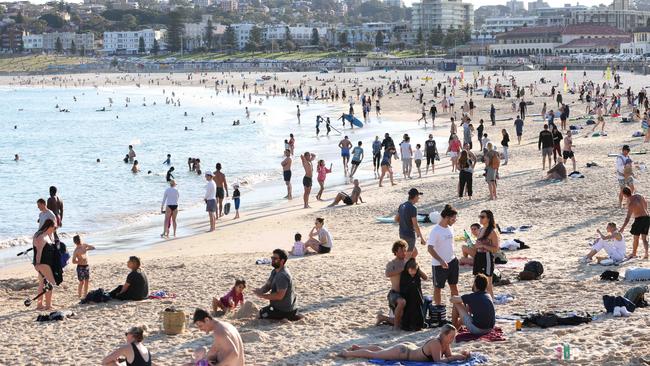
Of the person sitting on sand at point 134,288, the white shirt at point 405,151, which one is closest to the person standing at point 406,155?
the white shirt at point 405,151

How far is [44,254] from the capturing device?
1043 centimetres

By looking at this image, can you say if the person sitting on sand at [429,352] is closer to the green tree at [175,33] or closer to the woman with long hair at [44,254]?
the woman with long hair at [44,254]

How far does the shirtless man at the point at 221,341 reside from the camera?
7020 mm

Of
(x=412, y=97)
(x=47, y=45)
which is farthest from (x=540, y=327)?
(x=47, y=45)

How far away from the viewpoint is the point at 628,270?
10.3 metres

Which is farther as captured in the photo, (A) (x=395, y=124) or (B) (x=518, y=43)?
(B) (x=518, y=43)

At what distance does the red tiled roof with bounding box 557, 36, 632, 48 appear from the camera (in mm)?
124062

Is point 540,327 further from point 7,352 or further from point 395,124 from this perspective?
point 395,124

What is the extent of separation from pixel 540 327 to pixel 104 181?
68.1ft

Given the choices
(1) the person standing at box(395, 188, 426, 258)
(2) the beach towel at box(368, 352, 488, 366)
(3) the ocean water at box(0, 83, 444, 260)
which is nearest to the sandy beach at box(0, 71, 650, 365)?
(2) the beach towel at box(368, 352, 488, 366)

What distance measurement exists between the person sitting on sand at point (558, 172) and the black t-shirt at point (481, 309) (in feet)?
35.3

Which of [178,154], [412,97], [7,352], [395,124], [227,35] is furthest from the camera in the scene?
[227,35]

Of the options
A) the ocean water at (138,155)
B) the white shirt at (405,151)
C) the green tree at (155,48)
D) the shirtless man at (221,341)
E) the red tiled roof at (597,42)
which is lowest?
the ocean water at (138,155)

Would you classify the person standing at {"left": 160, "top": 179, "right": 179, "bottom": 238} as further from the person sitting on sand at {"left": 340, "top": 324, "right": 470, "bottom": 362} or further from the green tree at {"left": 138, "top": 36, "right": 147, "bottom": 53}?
the green tree at {"left": 138, "top": 36, "right": 147, "bottom": 53}
